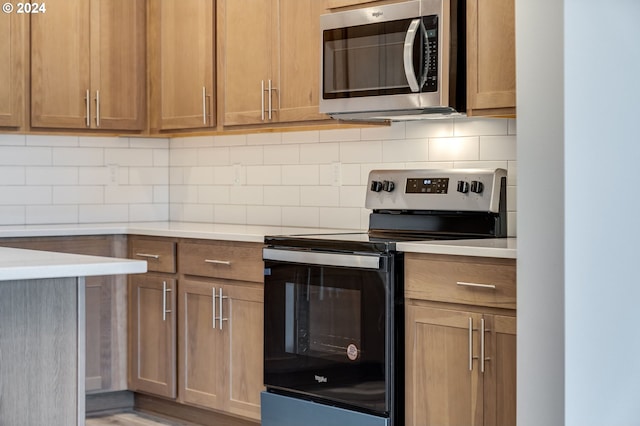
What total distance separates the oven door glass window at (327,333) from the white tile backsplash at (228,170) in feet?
2.34

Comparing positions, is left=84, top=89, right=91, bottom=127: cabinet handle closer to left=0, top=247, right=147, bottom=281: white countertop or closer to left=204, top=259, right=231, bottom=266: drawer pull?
left=204, top=259, right=231, bottom=266: drawer pull

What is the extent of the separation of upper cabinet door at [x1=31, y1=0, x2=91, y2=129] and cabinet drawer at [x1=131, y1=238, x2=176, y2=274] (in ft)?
2.36

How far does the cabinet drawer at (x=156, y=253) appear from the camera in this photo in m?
4.32

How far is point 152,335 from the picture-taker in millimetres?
4445

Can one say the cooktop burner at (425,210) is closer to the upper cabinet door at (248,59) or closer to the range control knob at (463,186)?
the range control knob at (463,186)

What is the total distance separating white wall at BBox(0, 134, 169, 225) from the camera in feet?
16.0

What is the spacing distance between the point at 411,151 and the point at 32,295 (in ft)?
6.65

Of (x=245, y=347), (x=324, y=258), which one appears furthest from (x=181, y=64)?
(x=324, y=258)

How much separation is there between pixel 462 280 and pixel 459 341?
0.66ft
